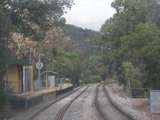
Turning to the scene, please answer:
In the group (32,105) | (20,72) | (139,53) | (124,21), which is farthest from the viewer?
(124,21)

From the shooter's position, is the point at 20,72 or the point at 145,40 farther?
the point at 20,72

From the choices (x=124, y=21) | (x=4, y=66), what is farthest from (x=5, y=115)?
(x=124, y=21)

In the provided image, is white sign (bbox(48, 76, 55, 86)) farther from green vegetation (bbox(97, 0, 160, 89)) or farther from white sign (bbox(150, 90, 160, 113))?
white sign (bbox(150, 90, 160, 113))

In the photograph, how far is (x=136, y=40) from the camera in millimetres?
40969

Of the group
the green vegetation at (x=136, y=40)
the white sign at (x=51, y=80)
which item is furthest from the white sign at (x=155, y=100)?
the white sign at (x=51, y=80)

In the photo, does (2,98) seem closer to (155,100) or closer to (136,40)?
(155,100)

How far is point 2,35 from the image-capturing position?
31.1m

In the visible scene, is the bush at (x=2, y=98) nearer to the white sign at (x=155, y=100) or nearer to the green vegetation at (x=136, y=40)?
the white sign at (x=155, y=100)

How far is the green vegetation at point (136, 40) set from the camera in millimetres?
37281

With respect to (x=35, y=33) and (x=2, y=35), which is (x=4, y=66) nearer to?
(x=2, y=35)

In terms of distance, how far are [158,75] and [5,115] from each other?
9856 mm

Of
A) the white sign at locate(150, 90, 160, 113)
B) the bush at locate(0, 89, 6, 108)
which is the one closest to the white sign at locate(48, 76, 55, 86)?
the bush at locate(0, 89, 6, 108)

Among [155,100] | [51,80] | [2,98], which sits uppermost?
[51,80]

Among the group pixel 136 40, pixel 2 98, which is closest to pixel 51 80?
pixel 136 40
